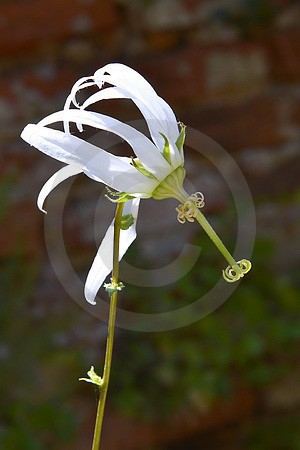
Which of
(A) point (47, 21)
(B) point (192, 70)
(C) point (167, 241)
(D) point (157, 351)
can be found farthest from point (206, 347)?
(A) point (47, 21)

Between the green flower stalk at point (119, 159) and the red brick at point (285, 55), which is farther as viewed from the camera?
the red brick at point (285, 55)

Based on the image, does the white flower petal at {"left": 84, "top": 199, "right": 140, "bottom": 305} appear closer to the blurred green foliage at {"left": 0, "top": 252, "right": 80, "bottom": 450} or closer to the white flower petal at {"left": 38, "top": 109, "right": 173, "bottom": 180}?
the white flower petal at {"left": 38, "top": 109, "right": 173, "bottom": 180}

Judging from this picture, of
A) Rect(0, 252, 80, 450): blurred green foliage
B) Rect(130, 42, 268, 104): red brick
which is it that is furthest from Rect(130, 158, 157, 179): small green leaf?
Rect(130, 42, 268, 104): red brick

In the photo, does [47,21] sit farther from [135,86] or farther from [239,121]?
[135,86]

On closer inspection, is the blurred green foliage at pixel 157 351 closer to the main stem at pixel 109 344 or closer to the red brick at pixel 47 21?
the red brick at pixel 47 21

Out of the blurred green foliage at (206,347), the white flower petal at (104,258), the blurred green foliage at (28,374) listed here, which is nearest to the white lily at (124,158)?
the white flower petal at (104,258)

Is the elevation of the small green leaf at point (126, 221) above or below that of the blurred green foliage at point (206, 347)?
below
